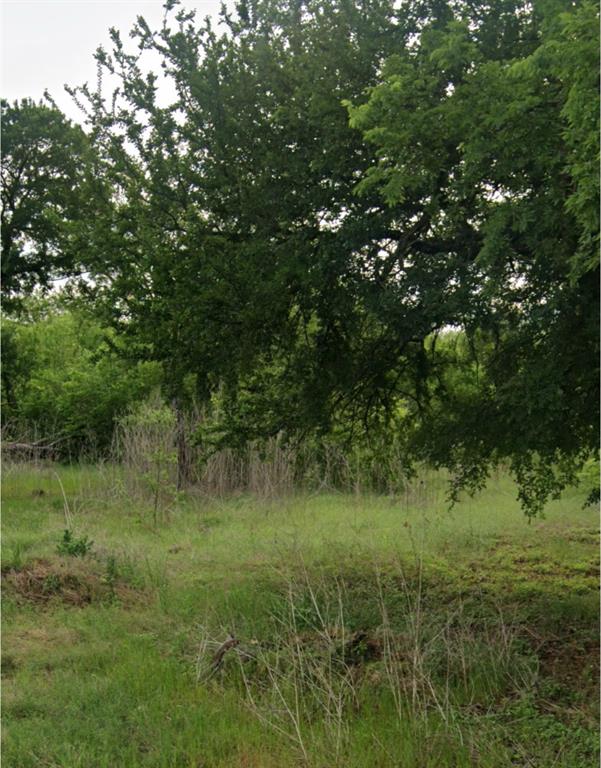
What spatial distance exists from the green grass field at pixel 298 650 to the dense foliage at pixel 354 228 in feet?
5.25

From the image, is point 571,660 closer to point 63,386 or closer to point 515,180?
point 515,180

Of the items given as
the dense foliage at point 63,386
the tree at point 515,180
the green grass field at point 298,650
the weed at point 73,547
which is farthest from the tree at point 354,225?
the dense foliage at point 63,386

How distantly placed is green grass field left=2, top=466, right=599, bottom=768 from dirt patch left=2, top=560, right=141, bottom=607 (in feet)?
0.08

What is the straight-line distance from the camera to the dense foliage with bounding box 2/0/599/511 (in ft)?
16.5

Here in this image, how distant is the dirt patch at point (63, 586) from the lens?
8109 millimetres

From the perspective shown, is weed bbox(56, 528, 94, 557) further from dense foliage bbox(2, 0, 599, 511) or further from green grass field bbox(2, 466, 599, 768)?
dense foliage bbox(2, 0, 599, 511)

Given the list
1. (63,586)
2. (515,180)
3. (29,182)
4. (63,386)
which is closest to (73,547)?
(63,586)

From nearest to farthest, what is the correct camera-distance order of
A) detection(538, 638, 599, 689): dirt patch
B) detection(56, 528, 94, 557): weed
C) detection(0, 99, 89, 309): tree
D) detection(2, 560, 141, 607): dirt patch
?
detection(538, 638, 599, 689): dirt patch, detection(2, 560, 141, 607): dirt patch, detection(56, 528, 94, 557): weed, detection(0, 99, 89, 309): tree

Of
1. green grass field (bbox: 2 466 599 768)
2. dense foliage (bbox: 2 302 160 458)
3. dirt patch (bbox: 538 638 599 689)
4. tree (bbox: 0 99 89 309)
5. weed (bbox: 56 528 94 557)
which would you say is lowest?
dirt patch (bbox: 538 638 599 689)

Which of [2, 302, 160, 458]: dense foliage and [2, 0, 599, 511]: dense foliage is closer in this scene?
[2, 0, 599, 511]: dense foliage

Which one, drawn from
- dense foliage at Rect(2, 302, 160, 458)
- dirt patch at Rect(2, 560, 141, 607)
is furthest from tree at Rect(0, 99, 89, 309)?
dirt patch at Rect(2, 560, 141, 607)

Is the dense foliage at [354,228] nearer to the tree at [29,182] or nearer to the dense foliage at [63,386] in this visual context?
the tree at [29,182]

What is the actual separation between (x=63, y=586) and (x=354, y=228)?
194 inches

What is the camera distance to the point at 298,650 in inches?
216
